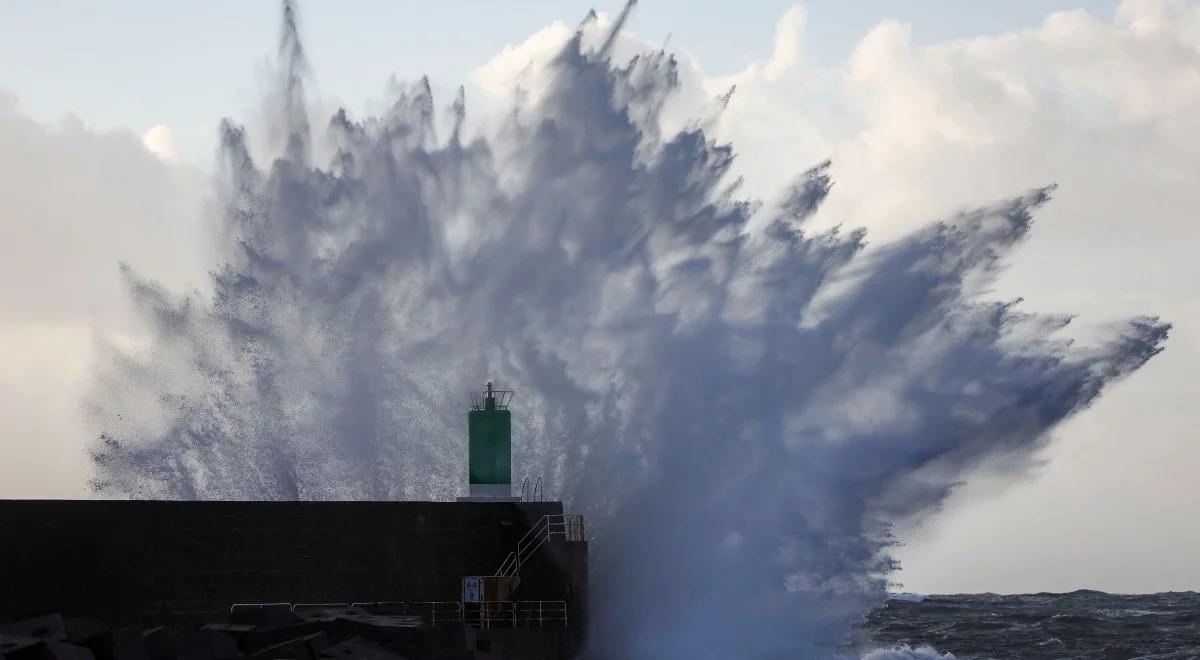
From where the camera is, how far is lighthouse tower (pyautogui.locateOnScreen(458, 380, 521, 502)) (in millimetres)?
25031

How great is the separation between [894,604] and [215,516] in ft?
187

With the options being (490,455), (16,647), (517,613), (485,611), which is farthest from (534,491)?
(16,647)

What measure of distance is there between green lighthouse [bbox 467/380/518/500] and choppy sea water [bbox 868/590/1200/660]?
1925cm

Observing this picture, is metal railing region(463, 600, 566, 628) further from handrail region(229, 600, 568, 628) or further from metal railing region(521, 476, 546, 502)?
metal railing region(521, 476, 546, 502)

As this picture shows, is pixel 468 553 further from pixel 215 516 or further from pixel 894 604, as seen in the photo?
pixel 894 604

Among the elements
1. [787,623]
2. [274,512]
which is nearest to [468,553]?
[274,512]

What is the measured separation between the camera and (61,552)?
71.8 feet

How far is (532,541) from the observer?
22.8m

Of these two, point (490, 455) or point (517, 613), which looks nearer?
point (517, 613)

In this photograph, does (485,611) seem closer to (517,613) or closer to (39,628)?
(517,613)

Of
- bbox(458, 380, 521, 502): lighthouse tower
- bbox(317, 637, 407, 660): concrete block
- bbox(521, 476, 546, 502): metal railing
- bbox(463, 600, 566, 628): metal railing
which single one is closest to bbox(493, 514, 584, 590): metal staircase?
bbox(463, 600, 566, 628): metal railing

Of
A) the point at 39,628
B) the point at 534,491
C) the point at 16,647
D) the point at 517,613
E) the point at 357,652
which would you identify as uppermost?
the point at 534,491

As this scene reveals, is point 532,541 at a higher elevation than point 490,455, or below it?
below

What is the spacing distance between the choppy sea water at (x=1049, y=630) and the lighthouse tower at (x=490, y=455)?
19251mm
